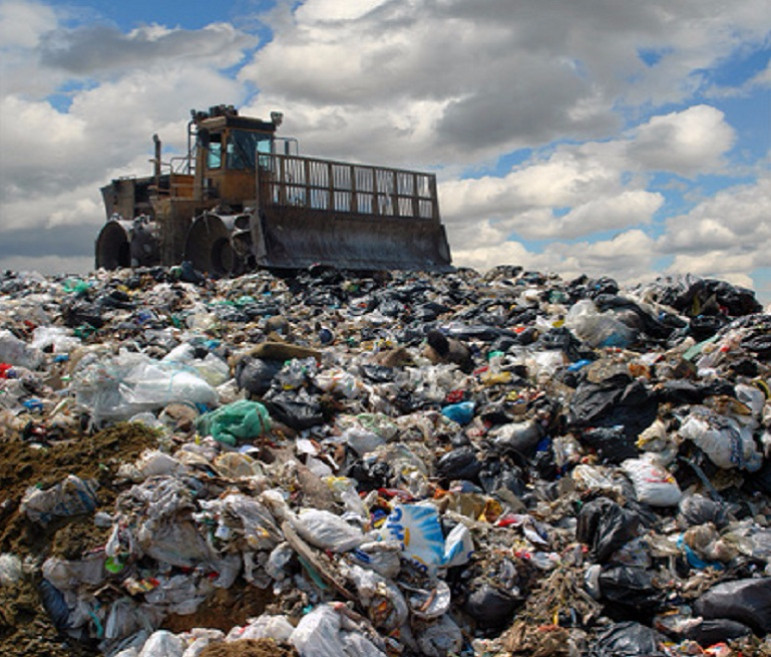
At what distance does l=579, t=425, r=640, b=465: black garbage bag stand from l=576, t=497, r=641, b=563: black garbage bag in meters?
0.79

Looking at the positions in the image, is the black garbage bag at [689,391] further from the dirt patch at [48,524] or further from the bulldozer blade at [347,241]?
the bulldozer blade at [347,241]

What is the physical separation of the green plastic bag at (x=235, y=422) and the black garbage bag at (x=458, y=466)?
114 centimetres

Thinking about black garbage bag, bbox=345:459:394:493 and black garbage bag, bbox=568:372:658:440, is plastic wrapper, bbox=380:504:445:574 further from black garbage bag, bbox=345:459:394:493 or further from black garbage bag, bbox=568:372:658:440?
black garbage bag, bbox=568:372:658:440

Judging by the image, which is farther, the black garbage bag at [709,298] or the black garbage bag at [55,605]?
the black garbage bag at [709,298]

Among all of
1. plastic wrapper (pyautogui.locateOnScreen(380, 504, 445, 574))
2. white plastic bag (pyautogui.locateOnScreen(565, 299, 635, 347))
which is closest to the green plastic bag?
plastic wrapper (pyautogui.locateOnScreen(380, 504, 445, 574))

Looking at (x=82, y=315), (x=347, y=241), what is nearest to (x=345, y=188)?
(x=347, y=241)

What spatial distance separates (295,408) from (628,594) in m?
2.44

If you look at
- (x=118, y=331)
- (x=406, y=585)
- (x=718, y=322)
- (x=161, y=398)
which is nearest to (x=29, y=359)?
(x=118, y=331)

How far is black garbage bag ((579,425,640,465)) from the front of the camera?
5340 millimetres

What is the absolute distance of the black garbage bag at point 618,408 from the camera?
554cm

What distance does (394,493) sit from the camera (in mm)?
4820

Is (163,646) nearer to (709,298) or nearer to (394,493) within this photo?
(394,493)

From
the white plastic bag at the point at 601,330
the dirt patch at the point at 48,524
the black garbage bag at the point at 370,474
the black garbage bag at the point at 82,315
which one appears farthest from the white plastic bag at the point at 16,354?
the white plastic bag at the point at 601,330

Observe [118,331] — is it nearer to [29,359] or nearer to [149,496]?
[29,359]
